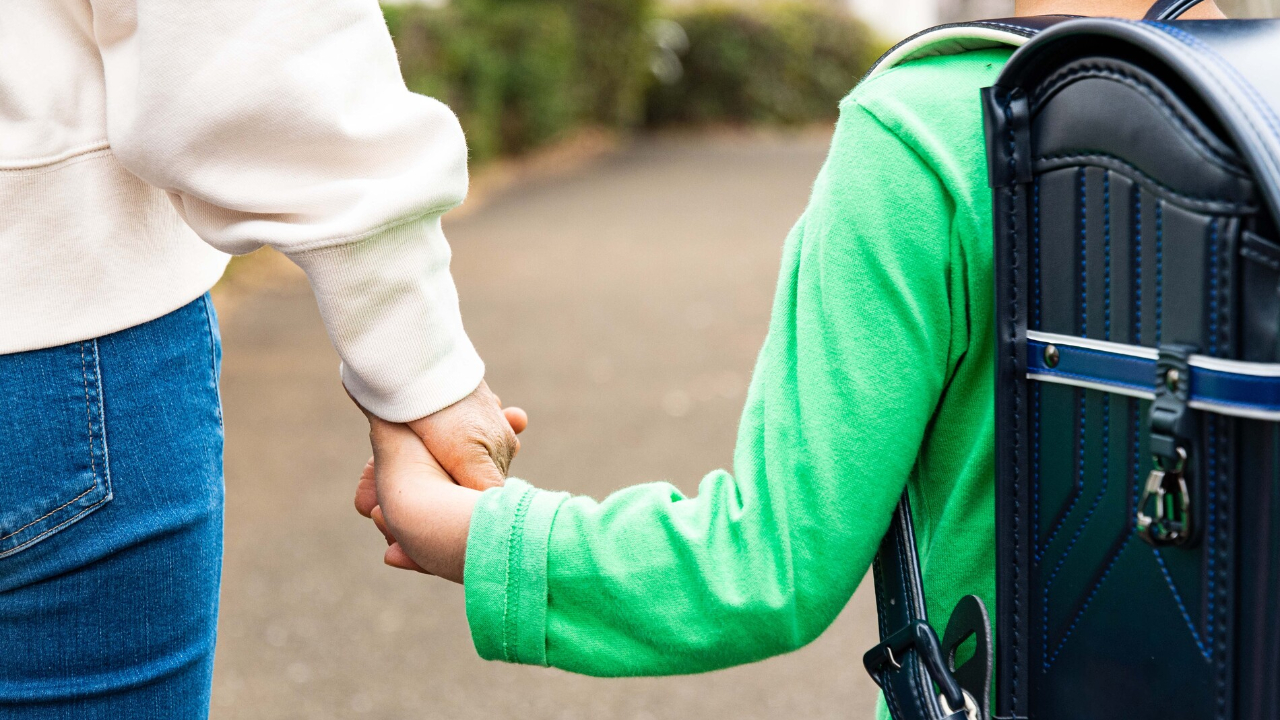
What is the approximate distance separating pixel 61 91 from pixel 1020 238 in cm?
96

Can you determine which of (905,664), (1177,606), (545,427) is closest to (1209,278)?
(1177,606)

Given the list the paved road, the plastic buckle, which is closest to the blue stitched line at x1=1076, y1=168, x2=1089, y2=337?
the plastic buckle

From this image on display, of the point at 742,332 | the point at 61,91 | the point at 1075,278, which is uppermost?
the point at 61,91

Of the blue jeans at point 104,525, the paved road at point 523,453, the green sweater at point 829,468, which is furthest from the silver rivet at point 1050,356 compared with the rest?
the paved road at point 523,453

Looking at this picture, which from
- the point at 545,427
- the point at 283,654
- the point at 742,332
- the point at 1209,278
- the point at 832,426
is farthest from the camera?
the point at 742,332

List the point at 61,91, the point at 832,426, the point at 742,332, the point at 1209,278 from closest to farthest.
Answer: the point at 1209,278 < the point at 832,426 < the point at 61,91 < the point at 742,332

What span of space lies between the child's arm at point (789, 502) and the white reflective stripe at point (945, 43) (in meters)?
0.08

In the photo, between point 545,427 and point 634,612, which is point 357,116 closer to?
point 634,612

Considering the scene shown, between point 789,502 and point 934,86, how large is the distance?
0.40 m

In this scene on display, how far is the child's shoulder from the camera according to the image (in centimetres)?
117

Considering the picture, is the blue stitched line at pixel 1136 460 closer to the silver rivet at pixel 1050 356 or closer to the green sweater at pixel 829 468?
the silver rivet at pixel 1050 356

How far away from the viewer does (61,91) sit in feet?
4.34

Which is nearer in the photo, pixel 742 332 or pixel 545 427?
pixel 545 427

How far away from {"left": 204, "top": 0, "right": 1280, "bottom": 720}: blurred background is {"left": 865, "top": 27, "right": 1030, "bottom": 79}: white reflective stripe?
469mm
